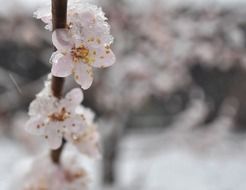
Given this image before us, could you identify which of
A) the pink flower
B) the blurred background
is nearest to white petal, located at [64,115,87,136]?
the pink flower

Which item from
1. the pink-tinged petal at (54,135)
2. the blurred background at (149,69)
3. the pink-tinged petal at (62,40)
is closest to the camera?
the pink-tinged petal at (62,40)

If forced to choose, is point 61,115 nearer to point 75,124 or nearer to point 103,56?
point 75,124

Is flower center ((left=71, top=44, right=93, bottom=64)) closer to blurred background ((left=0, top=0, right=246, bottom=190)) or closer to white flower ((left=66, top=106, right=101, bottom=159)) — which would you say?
white flower ((left=66, top=106, right=101, bottom=159))

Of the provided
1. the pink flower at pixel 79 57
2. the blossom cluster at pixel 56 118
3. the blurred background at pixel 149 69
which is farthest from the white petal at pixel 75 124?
the blurred background at pixel 149 69

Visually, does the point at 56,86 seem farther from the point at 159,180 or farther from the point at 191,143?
the point at 159,180

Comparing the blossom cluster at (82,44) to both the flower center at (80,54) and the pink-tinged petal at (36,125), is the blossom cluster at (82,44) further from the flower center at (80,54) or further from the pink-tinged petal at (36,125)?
the pink-tinged petal at (36,125)

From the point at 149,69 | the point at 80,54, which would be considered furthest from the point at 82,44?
the point at 149,69
